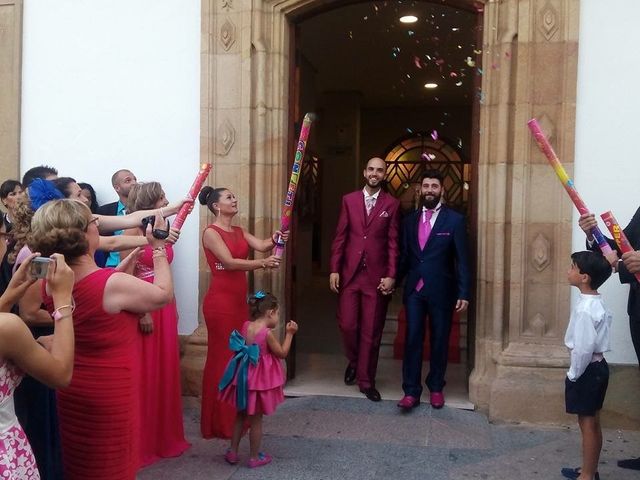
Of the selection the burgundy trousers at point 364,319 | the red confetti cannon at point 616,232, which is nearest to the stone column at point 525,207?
Answer: the burgundy trousers at point 364,319

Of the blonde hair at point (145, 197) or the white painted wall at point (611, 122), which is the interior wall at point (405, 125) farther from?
the blonde hair at point (145, 197)

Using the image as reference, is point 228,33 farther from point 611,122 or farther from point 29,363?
point 29,363

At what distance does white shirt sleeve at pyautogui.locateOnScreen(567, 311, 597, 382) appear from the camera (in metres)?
4.09

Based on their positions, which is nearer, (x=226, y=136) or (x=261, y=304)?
(x=261, y=304)

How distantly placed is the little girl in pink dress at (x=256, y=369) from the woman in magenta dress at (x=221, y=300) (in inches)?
22.5

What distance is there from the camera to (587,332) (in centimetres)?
409

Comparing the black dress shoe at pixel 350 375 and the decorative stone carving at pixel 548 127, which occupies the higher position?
the decorative stone carving at pixel 548 127

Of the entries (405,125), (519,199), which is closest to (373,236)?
(519,199)

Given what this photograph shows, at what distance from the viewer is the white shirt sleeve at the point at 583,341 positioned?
4.09 meters

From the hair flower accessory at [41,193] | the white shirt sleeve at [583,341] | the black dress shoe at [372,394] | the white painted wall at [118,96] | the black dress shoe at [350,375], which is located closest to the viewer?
the hair flower accessory at [41,193]

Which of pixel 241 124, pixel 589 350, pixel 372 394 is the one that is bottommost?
pixel 372 394

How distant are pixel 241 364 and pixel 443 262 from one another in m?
2.05

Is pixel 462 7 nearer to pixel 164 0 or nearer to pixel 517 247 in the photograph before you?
pixel 517 247

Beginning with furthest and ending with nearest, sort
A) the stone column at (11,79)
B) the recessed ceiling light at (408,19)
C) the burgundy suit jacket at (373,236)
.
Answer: the recessed ceiling light at (408,19), the stone column at (11,79), the burgundy suit jacket at (373,236)
